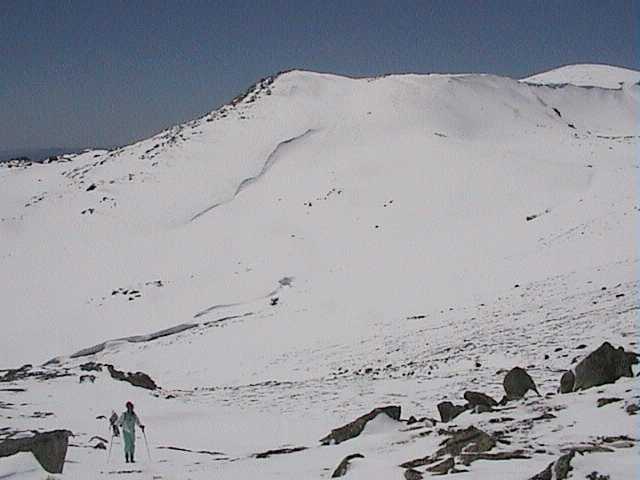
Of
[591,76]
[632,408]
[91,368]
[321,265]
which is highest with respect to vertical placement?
[591,76]

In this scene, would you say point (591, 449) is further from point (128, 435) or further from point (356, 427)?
point (128, 435)

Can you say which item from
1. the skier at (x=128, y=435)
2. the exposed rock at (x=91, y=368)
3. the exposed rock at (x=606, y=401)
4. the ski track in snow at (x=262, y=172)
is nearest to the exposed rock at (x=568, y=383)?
the exposed rock at (x=606, y=401)

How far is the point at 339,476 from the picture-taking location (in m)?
8.50

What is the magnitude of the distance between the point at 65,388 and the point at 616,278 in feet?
53.3

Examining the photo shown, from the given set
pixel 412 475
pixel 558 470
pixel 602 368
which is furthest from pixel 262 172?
pixel 558 470

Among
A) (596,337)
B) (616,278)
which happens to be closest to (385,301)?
(616,278)

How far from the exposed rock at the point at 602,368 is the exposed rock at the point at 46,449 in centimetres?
828

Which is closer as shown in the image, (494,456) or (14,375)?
(494,456)

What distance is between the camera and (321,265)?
34562 millimetres

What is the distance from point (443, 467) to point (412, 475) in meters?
0.36

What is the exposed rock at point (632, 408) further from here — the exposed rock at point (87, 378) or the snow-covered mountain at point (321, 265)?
→ the exposed rock at point (87, 378)

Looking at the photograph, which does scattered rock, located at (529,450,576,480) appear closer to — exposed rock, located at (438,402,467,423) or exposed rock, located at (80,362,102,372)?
exposed rock, located at (438,402,467,423)

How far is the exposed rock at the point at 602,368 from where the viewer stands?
10.9 meters

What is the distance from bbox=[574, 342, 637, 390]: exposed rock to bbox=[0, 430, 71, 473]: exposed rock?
326 inches
